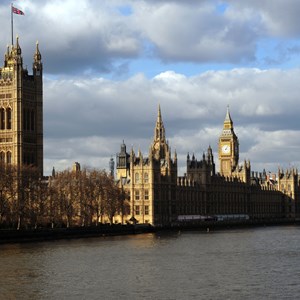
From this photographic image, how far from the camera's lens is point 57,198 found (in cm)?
13100

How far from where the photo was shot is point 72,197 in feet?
448

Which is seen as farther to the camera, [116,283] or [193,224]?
[193,224]

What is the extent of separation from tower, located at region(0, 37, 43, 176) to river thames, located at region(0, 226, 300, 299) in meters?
54.4

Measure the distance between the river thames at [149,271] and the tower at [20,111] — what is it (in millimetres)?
54373

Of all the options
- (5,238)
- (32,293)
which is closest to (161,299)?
(32,293)

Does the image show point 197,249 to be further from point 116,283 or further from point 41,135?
point 41,135

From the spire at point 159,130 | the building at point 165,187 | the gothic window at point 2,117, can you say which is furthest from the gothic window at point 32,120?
the spire at point 159,130

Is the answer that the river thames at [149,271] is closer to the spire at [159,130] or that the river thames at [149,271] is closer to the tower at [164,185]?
the tower at [164,185]

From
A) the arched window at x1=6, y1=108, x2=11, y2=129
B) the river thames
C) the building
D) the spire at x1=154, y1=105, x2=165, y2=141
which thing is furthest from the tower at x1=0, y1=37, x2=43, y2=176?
the river thames

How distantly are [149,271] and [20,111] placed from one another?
3606 inches

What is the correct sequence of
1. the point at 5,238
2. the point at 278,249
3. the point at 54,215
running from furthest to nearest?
the point at 54,215
the point at 5,238
the point at 278,249

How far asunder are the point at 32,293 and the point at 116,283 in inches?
286

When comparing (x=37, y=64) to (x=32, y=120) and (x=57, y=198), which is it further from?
(x=57, y=198)

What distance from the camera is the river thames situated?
60875mm
